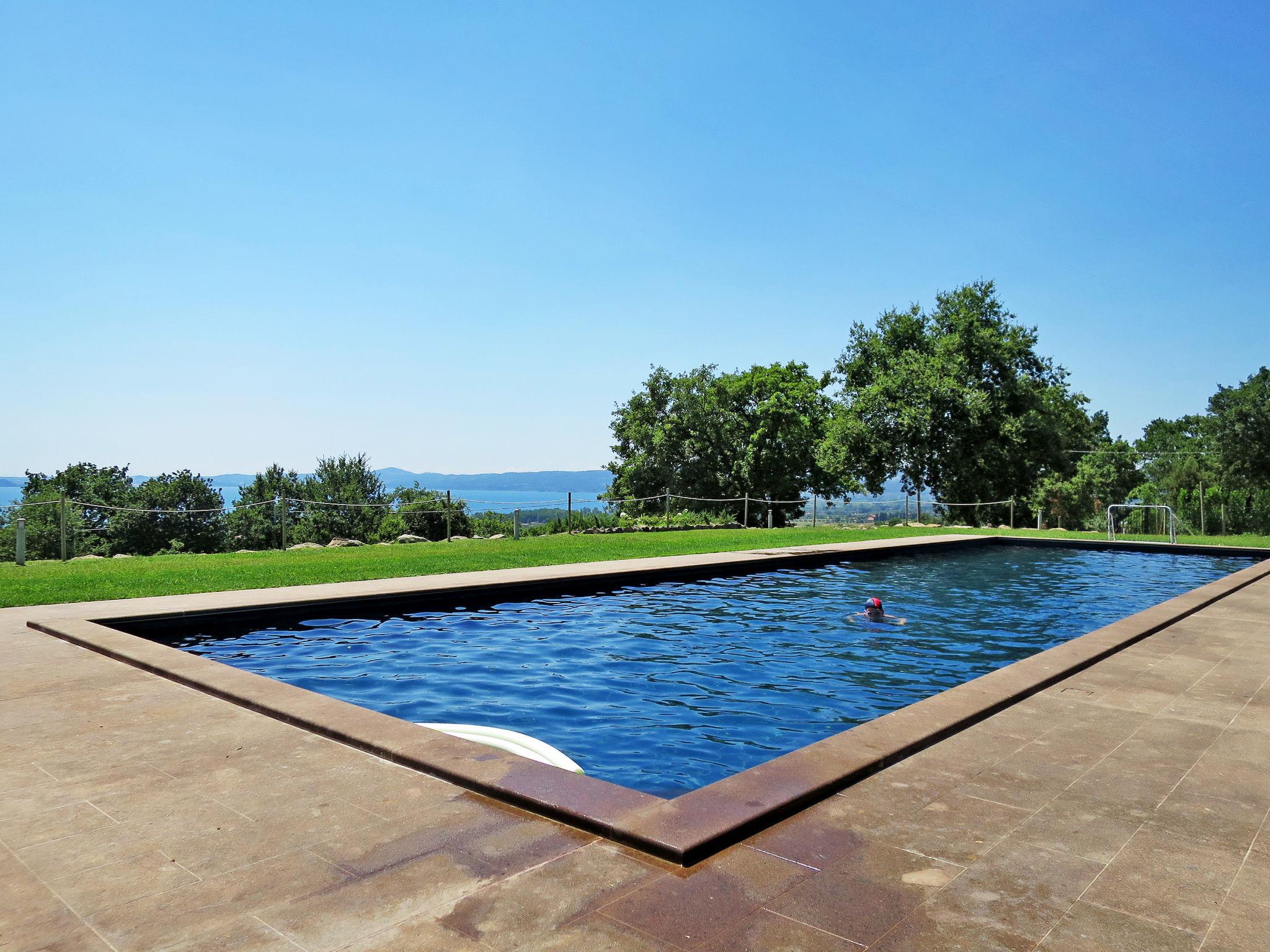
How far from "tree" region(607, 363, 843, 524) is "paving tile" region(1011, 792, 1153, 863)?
31.2 metres

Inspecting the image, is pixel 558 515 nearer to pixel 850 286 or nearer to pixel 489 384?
pixel 850 286

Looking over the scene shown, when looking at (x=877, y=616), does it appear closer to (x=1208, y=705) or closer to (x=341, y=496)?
(x=1208, y=705)

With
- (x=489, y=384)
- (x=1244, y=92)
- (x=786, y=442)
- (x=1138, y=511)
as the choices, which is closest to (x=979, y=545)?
(x=1244, y=92)

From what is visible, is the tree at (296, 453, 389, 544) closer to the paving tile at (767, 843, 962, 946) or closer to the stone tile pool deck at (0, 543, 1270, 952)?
the stone tile pool deck at (0, 543, 1270, 952)

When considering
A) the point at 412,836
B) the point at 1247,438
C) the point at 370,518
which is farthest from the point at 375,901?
the point at 370,518

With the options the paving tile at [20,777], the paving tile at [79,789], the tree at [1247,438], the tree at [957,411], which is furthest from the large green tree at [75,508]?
the tree at [1247,438]

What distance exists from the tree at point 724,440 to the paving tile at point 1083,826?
31.2 meters

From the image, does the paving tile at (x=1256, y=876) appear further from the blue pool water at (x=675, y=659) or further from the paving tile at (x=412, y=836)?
the blue pool water at (x=675, y=659)

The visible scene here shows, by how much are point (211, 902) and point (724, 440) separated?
34258mm

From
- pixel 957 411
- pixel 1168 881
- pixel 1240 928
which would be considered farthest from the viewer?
pixel 957 411

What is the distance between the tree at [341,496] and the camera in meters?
38.1

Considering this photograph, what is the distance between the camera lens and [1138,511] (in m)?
28.2

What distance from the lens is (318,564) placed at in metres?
11.0

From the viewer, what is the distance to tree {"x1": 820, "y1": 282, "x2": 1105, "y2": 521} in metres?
31.0
